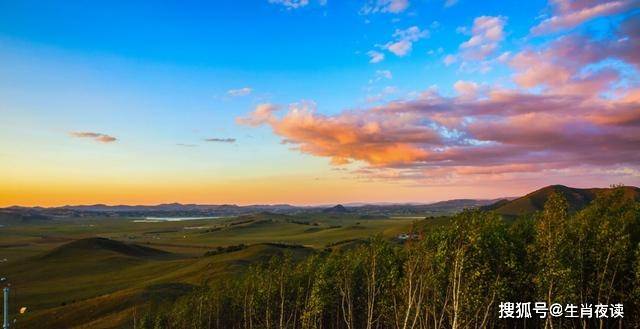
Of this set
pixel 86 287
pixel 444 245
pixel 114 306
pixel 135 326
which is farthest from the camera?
pixel 86 287

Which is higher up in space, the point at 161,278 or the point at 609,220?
the point at 609,220

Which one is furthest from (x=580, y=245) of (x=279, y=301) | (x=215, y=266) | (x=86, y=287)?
(x=86, y=287)

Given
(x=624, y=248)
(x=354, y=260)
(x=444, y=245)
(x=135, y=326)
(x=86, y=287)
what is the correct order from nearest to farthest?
(x=624, y=248) < (x=444, y=245) < (x=354, y=260) < (x=135, y=326) < (x=86, y=287)

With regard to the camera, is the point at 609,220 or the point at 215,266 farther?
the point at 215,266

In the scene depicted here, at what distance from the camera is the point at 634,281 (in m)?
56.1

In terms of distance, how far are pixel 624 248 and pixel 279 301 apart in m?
56.5

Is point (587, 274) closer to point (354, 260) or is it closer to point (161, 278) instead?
point (354, 260)

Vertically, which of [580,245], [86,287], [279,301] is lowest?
[86,287]

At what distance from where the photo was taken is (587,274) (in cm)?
5894

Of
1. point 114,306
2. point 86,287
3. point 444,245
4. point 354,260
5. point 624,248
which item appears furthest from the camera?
point 86,287

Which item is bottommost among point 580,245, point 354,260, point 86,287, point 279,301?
point 86,287

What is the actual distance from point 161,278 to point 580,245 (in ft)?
448

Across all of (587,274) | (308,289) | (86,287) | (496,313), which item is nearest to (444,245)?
(496,313)

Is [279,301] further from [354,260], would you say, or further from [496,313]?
[496,313]
